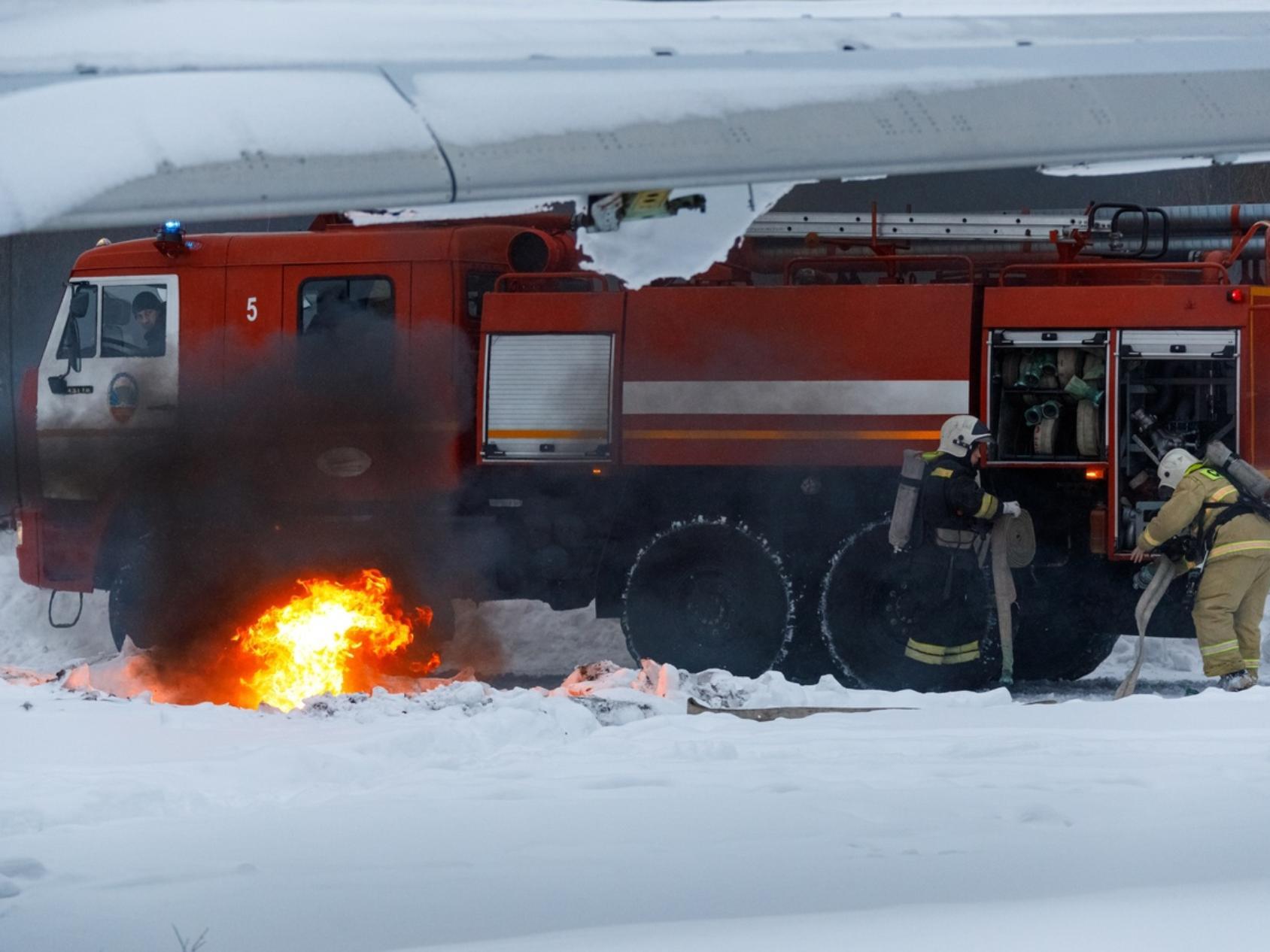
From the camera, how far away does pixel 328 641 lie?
→ 9.60 metres

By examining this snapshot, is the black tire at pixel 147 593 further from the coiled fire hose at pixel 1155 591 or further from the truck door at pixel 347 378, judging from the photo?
the coiled fire hose at pixel 1155 591

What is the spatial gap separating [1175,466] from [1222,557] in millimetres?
579

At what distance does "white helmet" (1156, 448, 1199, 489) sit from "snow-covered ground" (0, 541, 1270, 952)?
1277 millimetres

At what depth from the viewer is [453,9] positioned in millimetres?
4668

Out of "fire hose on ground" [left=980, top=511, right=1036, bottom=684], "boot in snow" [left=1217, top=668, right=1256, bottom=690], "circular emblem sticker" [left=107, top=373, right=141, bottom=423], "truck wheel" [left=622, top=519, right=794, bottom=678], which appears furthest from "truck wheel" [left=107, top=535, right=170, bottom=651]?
"boot in snow" [left=1217, top=668, right=1256, bottom=690]

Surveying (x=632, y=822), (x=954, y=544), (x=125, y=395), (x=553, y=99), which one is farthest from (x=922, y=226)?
(x=553, y=99)

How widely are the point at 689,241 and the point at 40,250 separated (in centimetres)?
1547

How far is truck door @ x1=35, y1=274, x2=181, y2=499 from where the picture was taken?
32.4ft

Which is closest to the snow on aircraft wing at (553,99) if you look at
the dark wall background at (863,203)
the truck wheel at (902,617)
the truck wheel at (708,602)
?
the dark wall background at (863,203)

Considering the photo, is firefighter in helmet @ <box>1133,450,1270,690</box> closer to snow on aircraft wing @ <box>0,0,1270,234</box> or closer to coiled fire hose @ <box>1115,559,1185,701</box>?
coiled fire hose @ <box>1115,559,1185,701</box>

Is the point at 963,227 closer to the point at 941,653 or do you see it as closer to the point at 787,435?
the point at 787,435

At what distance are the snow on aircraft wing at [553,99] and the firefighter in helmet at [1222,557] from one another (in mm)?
4276

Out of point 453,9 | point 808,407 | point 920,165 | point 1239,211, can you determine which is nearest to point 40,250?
point 808,407

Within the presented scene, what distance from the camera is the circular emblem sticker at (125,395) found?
32.3ft
